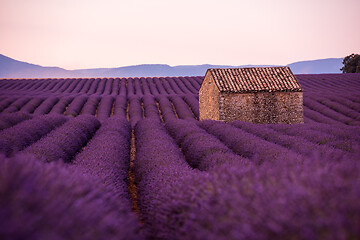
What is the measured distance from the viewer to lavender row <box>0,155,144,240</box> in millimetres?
1258

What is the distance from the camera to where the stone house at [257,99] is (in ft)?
51.7


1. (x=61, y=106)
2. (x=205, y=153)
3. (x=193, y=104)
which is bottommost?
(x=193, y=104)

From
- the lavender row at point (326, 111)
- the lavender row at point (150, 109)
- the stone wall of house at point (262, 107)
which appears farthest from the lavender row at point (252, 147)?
the lavender row at point (326, 111)

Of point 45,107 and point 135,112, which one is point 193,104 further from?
point 45,107

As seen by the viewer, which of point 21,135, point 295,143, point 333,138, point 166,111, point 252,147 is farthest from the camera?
point 166,111

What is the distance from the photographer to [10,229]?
1173 mm

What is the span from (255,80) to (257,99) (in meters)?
1.34

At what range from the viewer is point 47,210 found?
1445 millimetres

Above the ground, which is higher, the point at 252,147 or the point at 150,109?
the point at 252,147

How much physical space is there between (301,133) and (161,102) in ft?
61.8

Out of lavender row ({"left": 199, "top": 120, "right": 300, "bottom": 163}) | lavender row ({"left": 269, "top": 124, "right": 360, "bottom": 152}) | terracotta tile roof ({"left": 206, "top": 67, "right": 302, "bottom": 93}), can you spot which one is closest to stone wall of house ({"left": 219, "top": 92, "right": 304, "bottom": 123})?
terracotta tile roof ({"left": 206, "top": 67, "right": 302, "bottom": 93})

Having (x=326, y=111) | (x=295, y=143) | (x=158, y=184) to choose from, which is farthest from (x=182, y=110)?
(x=158, y=184)

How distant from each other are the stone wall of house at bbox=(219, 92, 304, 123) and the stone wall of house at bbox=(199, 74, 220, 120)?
0.63 meters

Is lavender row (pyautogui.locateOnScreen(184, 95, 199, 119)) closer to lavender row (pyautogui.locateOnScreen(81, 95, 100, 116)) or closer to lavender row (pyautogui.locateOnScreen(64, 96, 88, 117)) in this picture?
lavender row (pyautogui.locateOnScreen(81, 95, 100, 116))
